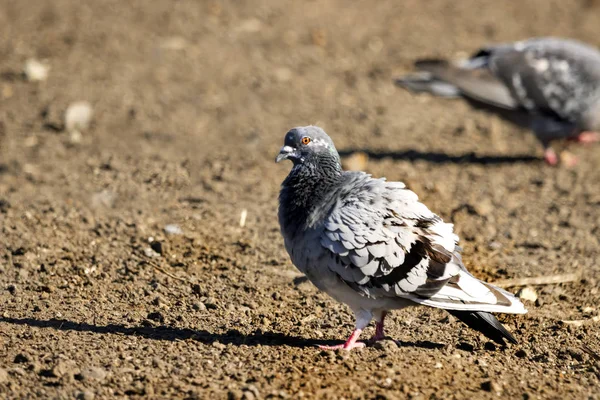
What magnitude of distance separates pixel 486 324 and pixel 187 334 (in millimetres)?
1852

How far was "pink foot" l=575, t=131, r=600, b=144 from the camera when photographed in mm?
9883

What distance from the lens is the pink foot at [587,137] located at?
9.88 metres

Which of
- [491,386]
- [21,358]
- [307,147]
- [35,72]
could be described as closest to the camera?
[491,386]

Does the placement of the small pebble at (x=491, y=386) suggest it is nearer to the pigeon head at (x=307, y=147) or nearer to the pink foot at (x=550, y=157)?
the pigeon head at (x=307, y=147)

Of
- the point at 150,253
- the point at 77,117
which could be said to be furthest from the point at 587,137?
the point at 77,117

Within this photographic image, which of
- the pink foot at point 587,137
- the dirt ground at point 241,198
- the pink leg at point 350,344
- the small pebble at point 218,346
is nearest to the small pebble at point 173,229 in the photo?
the dirt ground at point 241,198

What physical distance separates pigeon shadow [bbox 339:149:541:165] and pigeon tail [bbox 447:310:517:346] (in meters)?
4.12

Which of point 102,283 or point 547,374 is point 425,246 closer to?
point 547,374

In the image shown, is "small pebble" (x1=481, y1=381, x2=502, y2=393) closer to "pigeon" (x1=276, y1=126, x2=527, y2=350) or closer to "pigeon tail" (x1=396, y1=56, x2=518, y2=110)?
"pigeon" (x1=276, y1=126, x2=527, y2=350)

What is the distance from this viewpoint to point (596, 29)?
521 inches

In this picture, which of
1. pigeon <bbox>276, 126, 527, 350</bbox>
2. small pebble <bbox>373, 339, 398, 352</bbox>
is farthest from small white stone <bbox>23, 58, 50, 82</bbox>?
small pebble <bbox>373, 339, 398, 352</bbox>

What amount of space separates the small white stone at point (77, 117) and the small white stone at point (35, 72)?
48.0 inches

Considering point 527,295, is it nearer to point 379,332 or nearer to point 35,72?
point 379,332

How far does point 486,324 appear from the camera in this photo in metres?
5.21
